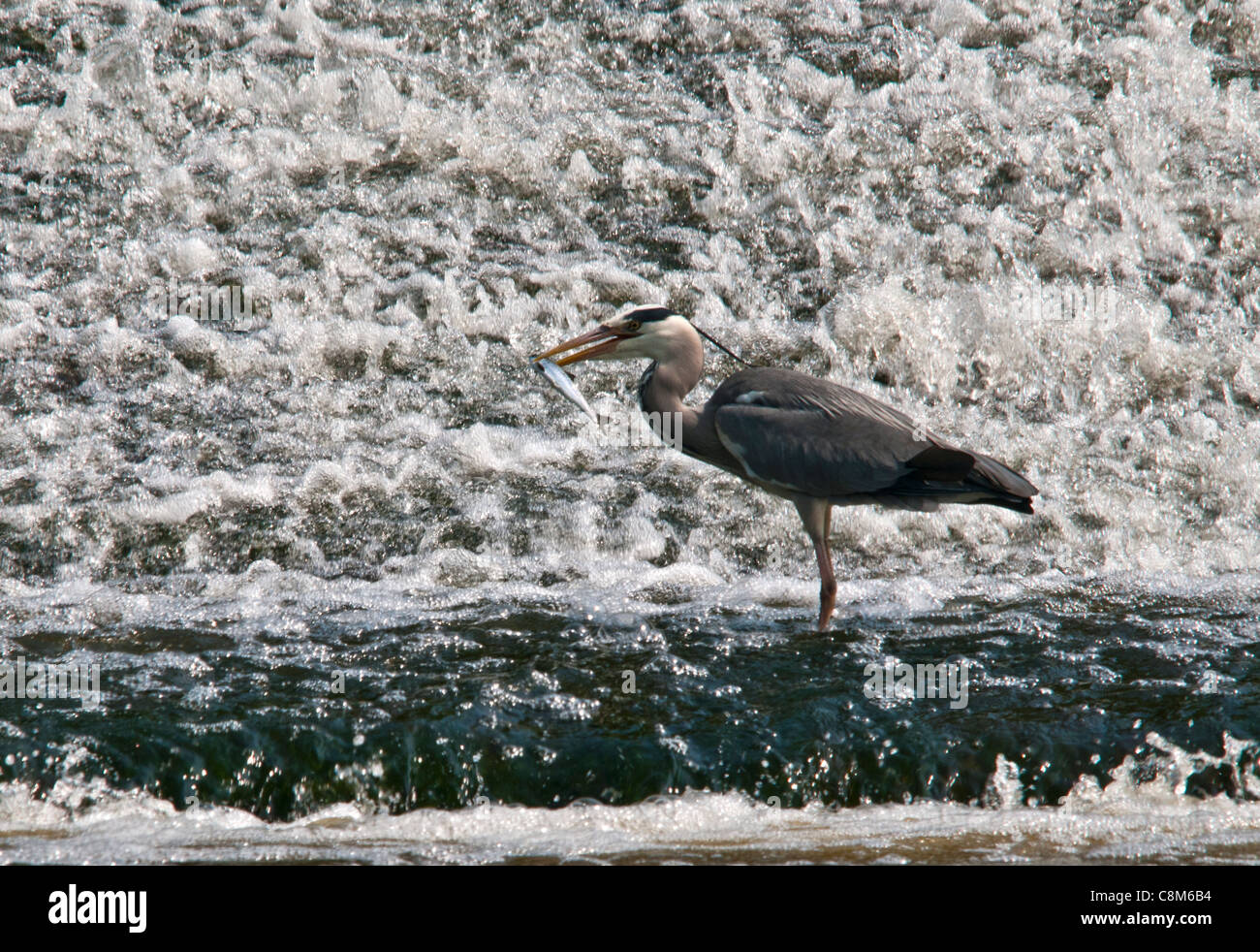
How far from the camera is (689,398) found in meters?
7.50

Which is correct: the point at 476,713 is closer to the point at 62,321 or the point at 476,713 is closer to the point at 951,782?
the point at 951,782

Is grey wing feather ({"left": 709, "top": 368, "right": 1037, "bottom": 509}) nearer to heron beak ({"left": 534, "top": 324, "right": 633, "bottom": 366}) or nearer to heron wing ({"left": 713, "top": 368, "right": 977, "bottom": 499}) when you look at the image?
heron wing ({"left": 713, "top": 368, "right": 977, "bottom": 499})

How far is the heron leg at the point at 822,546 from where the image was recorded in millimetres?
5141

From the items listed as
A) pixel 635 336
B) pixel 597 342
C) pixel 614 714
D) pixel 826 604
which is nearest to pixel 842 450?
pixel 826 604

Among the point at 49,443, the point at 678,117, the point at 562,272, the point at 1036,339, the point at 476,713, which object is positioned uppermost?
the point at 678,117

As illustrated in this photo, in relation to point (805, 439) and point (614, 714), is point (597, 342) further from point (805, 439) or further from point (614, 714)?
point (614, 714)

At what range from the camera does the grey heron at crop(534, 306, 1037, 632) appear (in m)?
5.06

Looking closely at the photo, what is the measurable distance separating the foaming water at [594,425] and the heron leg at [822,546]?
14 centimetres

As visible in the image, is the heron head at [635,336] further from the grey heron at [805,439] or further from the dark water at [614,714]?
the dark water at [614,714]

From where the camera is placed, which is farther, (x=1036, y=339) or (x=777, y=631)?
(x=1036, y=339)

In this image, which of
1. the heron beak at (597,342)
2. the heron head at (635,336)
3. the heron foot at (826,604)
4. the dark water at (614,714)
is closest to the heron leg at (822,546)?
the heron foot at (826,604)
